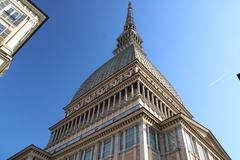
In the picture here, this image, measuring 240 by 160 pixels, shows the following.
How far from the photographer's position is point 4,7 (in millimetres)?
24562

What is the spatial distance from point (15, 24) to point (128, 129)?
1753 centimetres

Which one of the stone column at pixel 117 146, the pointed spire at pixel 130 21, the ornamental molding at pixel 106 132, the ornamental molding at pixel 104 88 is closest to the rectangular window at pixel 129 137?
the ornamental molding at pixel 106 132

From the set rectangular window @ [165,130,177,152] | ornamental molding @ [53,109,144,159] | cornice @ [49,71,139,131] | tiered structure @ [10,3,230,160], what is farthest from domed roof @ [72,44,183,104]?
rectangular window @ [165,130,177,152]

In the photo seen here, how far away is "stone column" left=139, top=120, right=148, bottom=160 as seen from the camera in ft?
71.5

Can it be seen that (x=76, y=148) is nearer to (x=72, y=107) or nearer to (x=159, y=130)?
(x=159, y=130)

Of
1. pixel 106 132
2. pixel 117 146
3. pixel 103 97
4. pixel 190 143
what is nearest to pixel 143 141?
pixel 117 146

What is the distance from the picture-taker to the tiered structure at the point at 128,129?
24.2m

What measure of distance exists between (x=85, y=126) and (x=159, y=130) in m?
13.0

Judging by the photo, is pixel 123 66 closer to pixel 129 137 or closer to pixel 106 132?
pixel 106 132

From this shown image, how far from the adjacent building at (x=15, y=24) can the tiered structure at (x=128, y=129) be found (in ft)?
45.8

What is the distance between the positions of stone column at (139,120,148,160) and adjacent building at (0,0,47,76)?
1600 cm

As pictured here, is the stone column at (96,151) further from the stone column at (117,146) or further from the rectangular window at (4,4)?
the rectangular window at (4,4)

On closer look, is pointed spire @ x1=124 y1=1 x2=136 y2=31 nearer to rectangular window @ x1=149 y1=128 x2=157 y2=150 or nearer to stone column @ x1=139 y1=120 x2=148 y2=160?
rectangular window @ x1=149 y1=128 x2=157 y2=150

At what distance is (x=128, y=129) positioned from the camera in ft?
85.8
